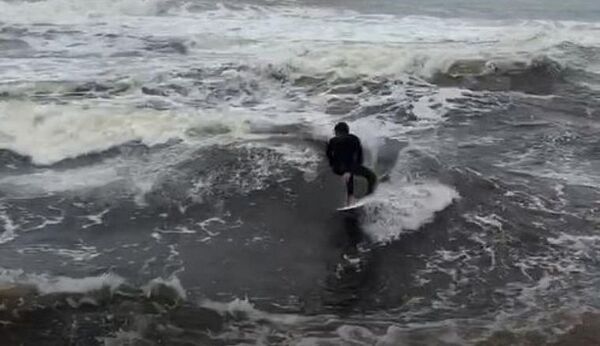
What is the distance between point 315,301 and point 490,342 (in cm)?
165

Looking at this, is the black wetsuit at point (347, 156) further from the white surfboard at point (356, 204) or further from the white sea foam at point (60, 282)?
the white sea foam at point (60, 282)

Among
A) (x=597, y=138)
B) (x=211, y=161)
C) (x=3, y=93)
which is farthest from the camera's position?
(x=3, y=93)

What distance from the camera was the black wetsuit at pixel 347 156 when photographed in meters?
9.55

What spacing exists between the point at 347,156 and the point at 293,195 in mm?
1049

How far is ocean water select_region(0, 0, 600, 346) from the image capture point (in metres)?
7.20

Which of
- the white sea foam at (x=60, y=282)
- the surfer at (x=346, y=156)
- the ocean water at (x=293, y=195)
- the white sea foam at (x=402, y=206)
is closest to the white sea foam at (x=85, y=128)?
the ocean water at (x=293, y=195)

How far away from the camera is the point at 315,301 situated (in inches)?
293

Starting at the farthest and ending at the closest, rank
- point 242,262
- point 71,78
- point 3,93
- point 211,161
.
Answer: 1. point 71,78
2. point 3,93
3. point 211,161
4. point 242,262

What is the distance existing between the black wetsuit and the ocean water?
0.45 metres

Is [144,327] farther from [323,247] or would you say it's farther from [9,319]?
[323,247]

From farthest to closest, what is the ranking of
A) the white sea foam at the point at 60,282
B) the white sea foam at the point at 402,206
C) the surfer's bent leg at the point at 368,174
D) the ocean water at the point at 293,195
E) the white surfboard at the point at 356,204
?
the white surfboard at the point at 356,204
the surfer's bent leg at the point at 368,174
the white sea foam at the point at 402,206
the white sea foam at the point at 60,282
the ocean water at the point at 293,195

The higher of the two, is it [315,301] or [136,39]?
[136,39]

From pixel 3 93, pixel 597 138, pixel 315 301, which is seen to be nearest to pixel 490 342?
pixel 315 301

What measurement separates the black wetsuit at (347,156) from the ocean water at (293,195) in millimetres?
447
